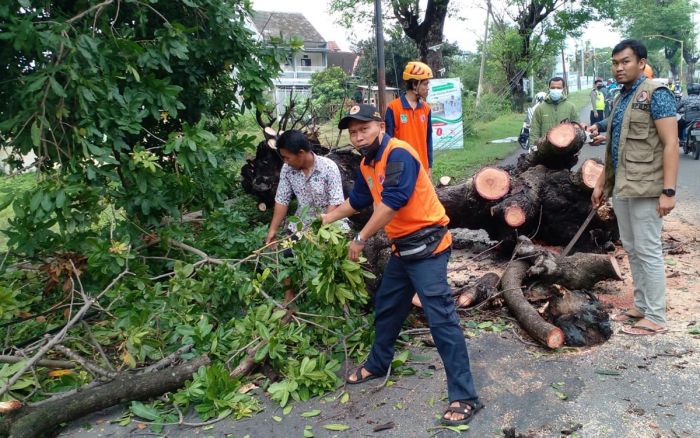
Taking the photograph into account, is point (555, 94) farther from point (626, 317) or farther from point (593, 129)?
point (626, 317)

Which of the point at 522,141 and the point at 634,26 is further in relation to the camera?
the point at 634,26

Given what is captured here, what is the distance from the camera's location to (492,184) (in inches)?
220

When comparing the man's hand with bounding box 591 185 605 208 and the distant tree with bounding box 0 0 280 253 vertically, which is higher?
the distant tree with bounding box 0 0 280 253

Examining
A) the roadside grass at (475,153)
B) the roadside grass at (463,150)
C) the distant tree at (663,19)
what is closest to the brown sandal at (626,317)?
the roadside grass at (463,150)

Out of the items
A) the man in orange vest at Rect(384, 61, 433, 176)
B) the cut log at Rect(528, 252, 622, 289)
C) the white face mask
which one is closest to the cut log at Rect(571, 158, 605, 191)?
the cut log at Rect(528, 252, 622, 289)

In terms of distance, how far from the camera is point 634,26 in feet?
123

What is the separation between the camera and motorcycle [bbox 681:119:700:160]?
1170cm

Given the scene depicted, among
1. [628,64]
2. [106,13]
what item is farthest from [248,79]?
[628,64]

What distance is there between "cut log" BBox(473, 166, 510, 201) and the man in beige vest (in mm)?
1599

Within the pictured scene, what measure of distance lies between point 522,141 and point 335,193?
11.1m

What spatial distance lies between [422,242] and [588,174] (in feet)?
10.4

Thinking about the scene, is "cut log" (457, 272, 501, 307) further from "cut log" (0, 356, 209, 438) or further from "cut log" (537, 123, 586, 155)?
"cut log" (0, 356, 209, 438)

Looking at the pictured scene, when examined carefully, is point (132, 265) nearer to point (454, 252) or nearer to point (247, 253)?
point (247, 253)

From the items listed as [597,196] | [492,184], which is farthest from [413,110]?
[597,196]
